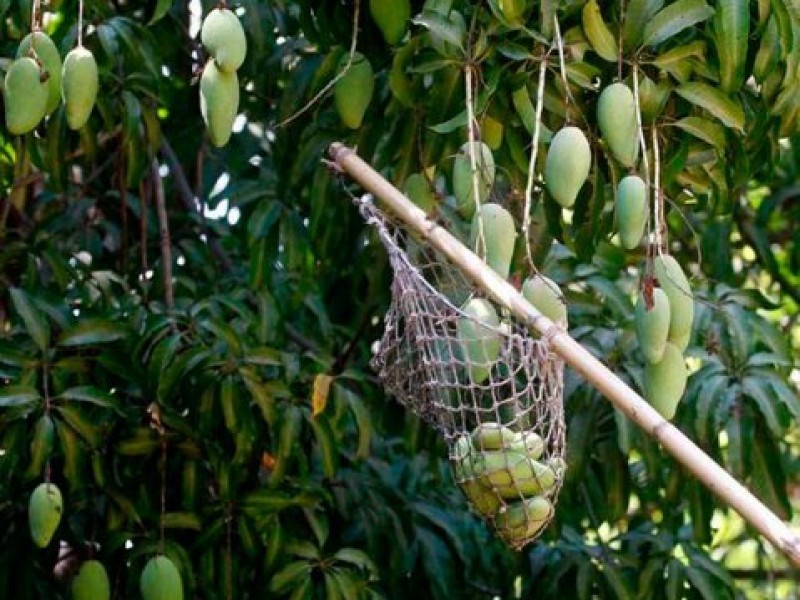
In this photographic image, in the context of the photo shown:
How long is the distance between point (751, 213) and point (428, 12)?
1.92 meters

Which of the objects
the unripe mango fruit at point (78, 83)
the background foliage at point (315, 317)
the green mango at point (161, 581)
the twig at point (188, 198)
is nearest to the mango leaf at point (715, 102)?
the background foliage at point (315, 317)

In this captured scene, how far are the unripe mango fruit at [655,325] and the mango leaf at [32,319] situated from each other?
1.00m

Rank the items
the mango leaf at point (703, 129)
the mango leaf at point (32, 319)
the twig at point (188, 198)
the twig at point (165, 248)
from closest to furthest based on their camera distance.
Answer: the mango leaf at point (703, 129) < the mango leaf at point (32, 319) < the twig at point (165, 248) < the twig at point (188, 198)

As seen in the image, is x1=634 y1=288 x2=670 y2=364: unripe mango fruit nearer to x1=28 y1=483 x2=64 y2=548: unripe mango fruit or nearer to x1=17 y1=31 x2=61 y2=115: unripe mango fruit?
x1=17 y1=31 x2=61 y2=115: unripe mango fruit

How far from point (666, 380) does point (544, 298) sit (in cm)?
14

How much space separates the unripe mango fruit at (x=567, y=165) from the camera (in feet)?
5.40

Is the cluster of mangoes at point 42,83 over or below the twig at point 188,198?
over

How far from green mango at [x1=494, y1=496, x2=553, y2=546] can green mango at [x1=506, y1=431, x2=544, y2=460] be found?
0.04 meters

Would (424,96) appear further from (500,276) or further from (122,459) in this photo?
(122,459)

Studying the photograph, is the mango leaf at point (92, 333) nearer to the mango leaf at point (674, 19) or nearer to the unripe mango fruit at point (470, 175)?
the unripe mango fruit at point (470, 175)

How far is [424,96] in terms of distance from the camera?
202cm

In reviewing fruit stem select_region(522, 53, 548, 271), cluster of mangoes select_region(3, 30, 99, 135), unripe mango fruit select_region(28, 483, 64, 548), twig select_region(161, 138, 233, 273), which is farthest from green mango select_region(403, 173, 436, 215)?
twig select_region(161, 138, 233, 273)

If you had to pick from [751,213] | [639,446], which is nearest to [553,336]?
[639,446]

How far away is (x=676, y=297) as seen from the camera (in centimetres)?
166
